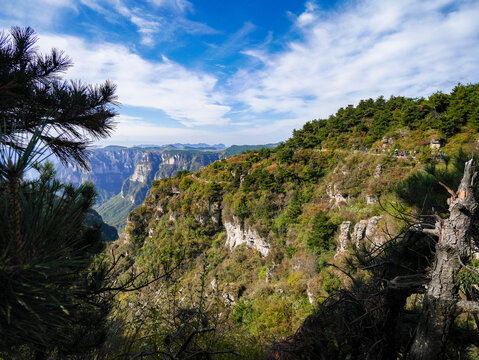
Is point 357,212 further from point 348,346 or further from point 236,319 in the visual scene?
point 348,346

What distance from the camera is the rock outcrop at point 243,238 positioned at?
20500 mm

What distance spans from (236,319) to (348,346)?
1418 centimetres

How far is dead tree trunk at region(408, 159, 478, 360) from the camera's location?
4.71ft

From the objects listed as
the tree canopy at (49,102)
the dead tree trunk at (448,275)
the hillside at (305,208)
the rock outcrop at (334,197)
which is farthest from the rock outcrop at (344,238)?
the tree canopy at (49,102)

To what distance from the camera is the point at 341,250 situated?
11906 mm

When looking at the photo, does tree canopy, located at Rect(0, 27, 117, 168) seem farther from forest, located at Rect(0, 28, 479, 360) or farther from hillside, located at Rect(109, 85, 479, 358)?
hillside, located at Rect(109, 85, 479, 358)

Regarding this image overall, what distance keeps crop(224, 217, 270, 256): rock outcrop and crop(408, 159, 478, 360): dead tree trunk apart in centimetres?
1911

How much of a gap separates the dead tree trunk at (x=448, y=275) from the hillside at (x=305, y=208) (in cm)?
90

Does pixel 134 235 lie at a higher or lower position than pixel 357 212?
lower

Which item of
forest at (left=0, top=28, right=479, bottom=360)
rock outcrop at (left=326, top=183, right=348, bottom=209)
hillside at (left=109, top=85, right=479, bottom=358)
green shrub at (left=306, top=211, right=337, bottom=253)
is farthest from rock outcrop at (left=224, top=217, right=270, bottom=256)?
rock outcrop at (left=326, top=183, right=348, bottom=209)

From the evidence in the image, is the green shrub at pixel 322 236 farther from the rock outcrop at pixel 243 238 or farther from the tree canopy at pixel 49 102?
the tree canopy at pixel 49 102

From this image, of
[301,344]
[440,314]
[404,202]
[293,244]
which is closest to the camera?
[440,314]

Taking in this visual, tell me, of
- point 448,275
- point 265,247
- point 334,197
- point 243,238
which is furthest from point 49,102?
point 243,238

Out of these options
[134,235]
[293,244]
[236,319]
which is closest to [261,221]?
[293,244]
